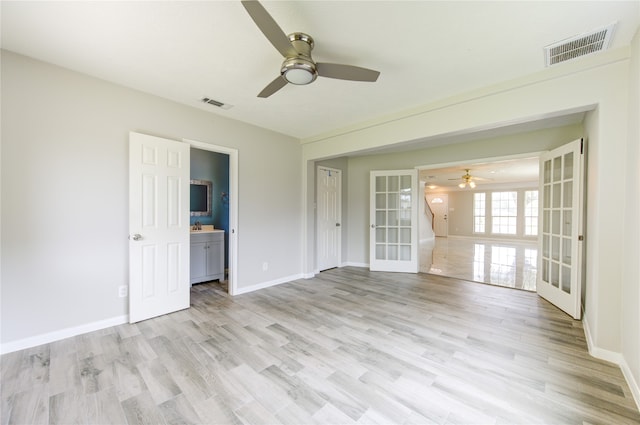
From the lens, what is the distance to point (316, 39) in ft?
6.45

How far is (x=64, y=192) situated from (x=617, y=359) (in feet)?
16.7

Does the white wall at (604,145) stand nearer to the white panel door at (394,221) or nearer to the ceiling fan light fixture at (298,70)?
the ceiling fan light fixture at (298,70)

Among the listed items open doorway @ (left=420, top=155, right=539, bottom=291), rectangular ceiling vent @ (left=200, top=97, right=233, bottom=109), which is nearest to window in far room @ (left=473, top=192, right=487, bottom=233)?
open doorway @ (left=420, top=155, right=539, bottom=291)

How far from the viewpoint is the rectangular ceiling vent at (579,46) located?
186 centimetres

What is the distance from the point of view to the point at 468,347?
231cm

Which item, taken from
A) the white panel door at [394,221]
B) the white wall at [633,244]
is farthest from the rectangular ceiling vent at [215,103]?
the white wall at [633,244]

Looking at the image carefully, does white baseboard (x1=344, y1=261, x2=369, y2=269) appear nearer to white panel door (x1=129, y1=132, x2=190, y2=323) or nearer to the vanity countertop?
the vanity countertop

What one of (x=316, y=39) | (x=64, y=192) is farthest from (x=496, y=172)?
(x=64, y=192)

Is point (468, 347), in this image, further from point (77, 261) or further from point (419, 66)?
point (77, 261)

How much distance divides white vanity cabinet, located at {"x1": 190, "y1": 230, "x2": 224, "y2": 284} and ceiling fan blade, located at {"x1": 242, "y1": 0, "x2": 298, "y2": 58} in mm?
3285

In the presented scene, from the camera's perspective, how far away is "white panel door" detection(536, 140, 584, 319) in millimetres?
2904

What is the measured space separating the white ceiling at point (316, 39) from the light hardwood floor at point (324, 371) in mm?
2574

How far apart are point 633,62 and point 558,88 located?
1.43 ft

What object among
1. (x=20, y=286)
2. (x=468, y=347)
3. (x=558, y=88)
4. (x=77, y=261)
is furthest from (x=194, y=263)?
(x=558, y=88)
